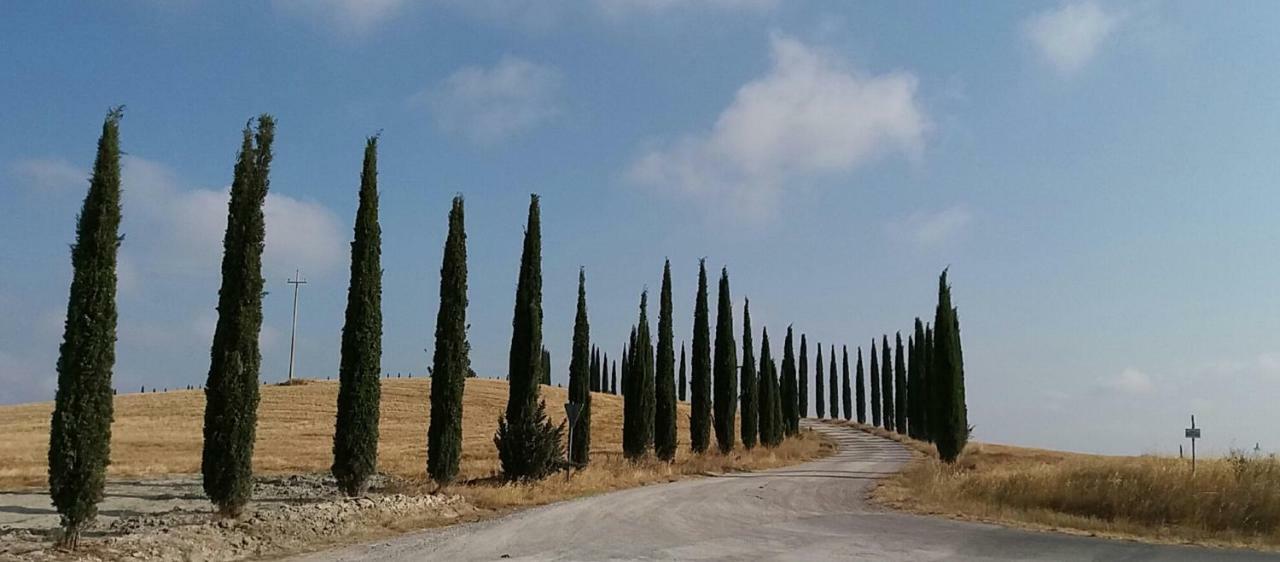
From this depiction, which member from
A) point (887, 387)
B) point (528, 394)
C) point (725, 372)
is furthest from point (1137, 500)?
point (887, 387)

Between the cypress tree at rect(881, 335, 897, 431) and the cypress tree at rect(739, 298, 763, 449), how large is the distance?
3808cm

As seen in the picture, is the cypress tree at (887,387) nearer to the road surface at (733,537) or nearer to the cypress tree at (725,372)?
the cypress tree at (725,372)

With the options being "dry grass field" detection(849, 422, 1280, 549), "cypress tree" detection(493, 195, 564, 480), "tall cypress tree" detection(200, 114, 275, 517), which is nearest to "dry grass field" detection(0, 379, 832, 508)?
"cypress tree" detection(493, 195, 564, 480)

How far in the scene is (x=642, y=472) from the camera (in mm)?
32812

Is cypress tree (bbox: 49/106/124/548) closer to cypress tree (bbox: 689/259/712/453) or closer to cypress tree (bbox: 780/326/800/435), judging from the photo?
cypress tree (bbox: 689/259/712/453)

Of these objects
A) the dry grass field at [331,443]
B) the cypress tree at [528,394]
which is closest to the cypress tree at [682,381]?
the dry grass field at [331,443]

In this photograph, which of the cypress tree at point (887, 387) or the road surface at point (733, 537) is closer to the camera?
the road surface at point (733, 537)

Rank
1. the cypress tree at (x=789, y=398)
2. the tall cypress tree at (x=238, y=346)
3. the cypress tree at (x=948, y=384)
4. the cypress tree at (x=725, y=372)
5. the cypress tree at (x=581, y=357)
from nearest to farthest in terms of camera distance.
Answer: the tall cypress tree at (x=238, y=346) → the cypress tree at (x=581, y=357) → the cypress tree at (x=948, y=384) → the cypress tree at (x=725, y=372) → the cypress tree at (x=789, y=398)

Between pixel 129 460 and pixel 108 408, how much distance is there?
25163 mm

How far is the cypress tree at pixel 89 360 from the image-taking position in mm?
14383

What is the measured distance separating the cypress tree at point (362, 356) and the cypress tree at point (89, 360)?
21.7 feet

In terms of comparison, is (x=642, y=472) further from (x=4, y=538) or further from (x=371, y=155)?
(x=4, y=538)

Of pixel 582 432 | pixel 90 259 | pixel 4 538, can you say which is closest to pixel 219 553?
pixel 4 538

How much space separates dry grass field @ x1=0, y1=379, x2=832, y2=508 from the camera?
28828mm
